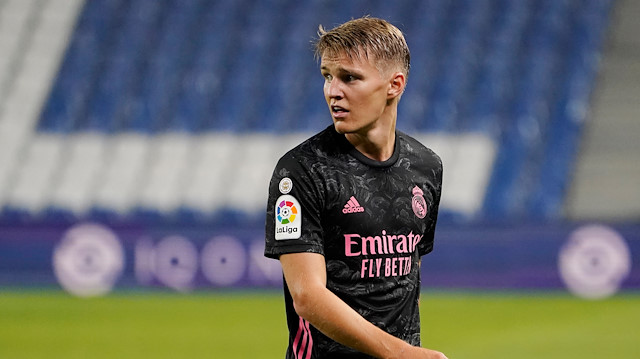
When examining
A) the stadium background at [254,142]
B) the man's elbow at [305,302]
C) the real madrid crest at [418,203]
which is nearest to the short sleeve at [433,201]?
the real madrid crest at [418,203]

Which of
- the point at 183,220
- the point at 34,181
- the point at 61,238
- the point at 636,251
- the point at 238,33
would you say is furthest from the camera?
the point at 238,33

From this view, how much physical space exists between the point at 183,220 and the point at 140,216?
702mm

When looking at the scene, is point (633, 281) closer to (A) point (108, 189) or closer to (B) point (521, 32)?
(B) point (521, 32)

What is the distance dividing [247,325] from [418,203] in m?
8.01

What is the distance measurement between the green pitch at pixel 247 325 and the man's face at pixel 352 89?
250 inches

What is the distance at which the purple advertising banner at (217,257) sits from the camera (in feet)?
44.9

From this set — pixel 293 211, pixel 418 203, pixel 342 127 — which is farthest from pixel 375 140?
pixel 293 211

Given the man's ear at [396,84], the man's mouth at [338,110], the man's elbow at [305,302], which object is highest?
the man's ear at [396,84]

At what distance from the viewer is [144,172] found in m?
16.5

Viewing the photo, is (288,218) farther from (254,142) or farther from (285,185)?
(254,142)

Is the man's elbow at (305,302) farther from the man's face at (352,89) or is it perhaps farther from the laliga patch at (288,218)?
the man's face at (352,89)

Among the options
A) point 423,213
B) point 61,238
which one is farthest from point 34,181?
point 423,213

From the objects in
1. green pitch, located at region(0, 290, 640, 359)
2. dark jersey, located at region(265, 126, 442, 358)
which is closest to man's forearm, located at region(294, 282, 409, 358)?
dark jersey, located at region(265, 126, 442, 358)

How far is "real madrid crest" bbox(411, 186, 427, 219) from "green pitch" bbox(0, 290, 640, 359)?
6.04 metres
